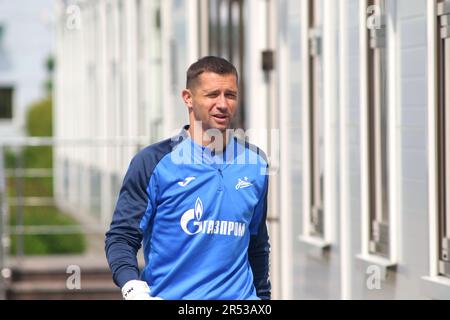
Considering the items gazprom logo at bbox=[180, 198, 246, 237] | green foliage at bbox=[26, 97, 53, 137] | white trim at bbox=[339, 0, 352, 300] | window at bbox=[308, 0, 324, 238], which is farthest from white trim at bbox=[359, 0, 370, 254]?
green foliage at bbox=[26, 97, 53, 137]

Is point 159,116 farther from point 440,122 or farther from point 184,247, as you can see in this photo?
point 184,247

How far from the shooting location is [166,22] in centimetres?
1309

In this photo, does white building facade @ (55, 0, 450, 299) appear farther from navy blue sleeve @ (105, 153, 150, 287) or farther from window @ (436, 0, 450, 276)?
navy blue sleeve @ (105, 153, 150, 287)

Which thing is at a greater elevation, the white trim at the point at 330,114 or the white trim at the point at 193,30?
the white trim at the point at 193,30

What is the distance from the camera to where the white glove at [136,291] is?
4.15 metres

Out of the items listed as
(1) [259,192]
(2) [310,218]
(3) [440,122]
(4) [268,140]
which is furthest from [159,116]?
(1) [259,192]

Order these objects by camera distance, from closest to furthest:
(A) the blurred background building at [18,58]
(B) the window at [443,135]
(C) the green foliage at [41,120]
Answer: (B) the window at [443,135]
(C) the green foliage at [41,120]
(A) the blurred background building at [18,58]

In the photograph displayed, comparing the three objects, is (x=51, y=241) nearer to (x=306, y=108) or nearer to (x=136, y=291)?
(x=306, y=108)

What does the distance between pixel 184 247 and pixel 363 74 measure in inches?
107

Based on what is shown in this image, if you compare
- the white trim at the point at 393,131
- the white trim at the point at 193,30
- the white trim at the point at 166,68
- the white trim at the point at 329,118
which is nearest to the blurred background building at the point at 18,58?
the white trim at the point at 166,68

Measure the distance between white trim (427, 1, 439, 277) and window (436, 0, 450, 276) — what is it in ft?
0.06

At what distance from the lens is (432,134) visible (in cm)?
580

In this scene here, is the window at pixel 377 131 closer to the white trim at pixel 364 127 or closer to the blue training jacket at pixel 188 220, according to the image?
the white trim at pixel 364 127

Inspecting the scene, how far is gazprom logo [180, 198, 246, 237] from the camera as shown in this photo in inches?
172
